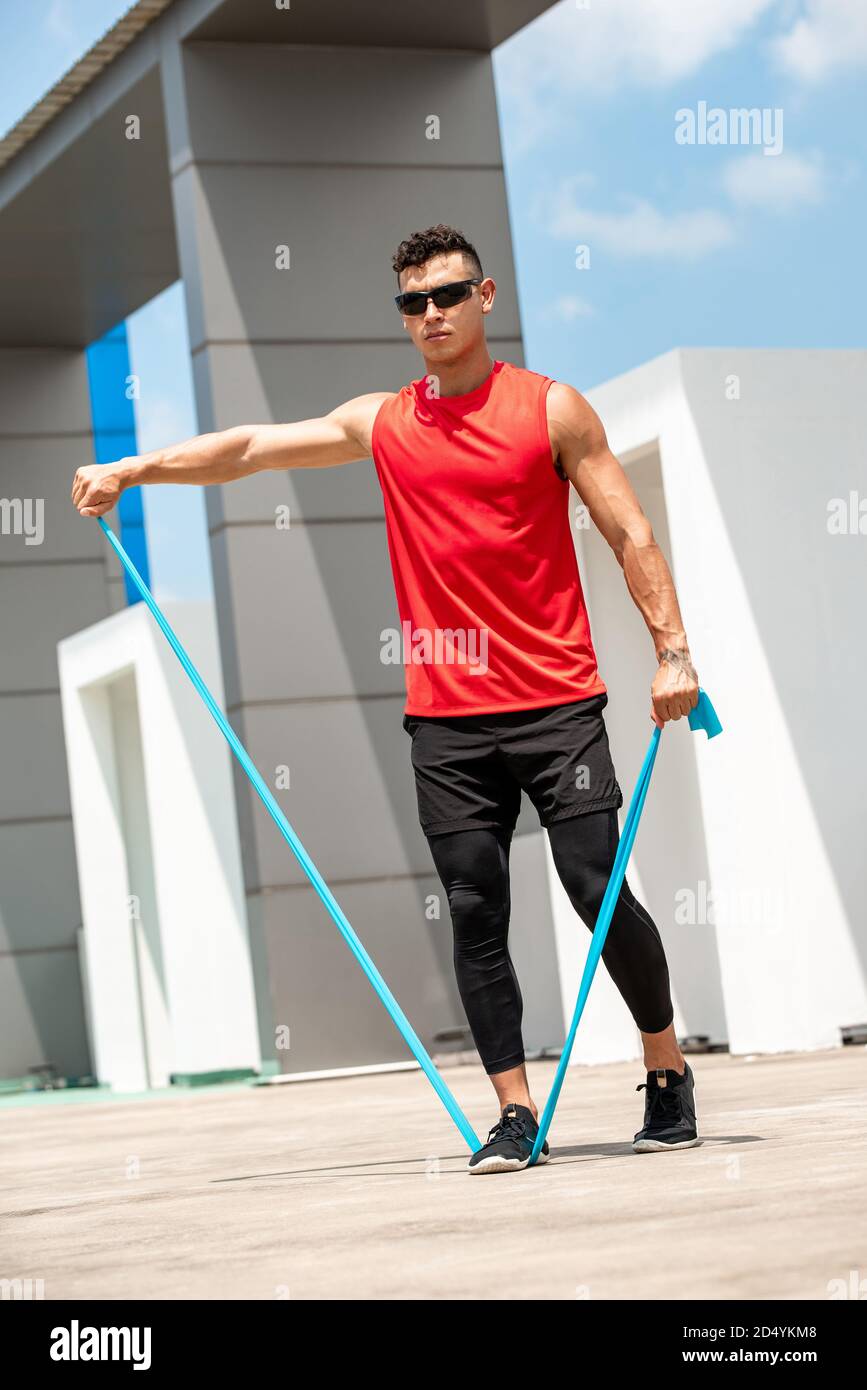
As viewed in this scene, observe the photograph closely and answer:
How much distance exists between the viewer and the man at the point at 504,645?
166 inches

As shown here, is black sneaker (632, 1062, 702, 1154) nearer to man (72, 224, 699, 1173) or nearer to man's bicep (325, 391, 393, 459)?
man (72, 224, 699, 1173)

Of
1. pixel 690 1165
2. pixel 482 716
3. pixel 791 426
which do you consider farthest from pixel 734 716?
pixel 690 1165

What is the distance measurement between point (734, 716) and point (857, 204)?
55916mm

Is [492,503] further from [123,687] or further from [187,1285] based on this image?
[123,687]

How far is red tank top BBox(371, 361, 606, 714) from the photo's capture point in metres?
4.27

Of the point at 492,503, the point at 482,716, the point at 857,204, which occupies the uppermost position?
the point at 857,204

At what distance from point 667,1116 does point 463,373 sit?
163 centimetres

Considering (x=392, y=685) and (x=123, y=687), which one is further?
(x=123, y=687)

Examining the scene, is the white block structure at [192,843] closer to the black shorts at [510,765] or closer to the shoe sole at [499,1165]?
the black shorts at [510,765]

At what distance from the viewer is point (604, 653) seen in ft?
30.2

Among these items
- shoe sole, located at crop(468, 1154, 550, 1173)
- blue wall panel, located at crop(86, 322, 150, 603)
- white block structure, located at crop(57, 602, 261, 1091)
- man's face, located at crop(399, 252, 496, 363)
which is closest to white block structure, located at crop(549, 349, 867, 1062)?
man's face, located at crop(399, 252, 496, 363)

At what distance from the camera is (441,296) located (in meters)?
4.33

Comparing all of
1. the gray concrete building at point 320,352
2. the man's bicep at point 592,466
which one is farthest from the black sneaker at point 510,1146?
the gray concrete building at point 320,352
